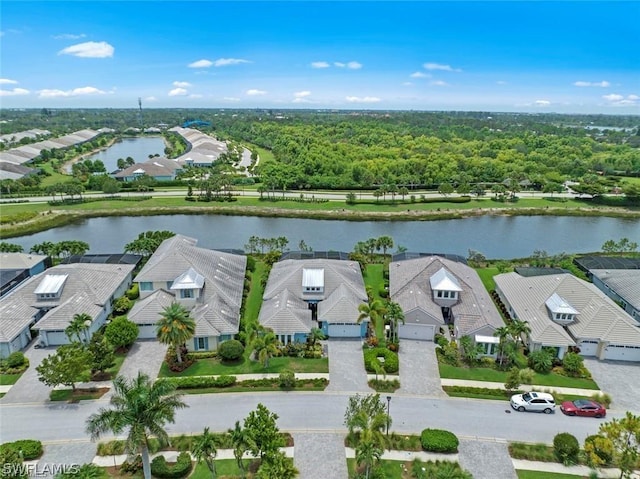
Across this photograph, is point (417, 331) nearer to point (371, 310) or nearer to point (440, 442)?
point (371, 310)

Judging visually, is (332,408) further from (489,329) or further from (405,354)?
(489,329)

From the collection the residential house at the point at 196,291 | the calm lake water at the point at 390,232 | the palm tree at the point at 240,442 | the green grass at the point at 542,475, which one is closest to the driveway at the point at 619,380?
the green grass at the point at 542,475

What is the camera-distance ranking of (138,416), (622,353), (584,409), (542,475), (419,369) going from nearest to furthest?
(138,416), (542,475), (584,409), (419,369), (622,353)

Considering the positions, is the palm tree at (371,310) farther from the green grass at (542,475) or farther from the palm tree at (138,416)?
the palm tree at (138,416)

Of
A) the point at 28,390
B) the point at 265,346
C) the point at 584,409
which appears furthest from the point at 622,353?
the point at 28,390

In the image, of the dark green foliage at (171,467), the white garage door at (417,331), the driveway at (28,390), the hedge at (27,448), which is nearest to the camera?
the dark green foliage at (171,467)

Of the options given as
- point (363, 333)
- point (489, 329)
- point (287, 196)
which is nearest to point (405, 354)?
point (363, 333)
